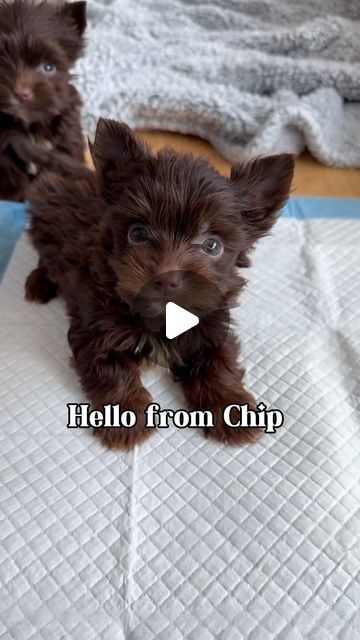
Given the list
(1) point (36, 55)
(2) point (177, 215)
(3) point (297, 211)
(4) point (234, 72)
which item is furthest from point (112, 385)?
(4) point (234, 72)

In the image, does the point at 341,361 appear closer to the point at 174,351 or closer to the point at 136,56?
the point at 174,351

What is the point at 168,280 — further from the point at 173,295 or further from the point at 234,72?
the point at 234,72

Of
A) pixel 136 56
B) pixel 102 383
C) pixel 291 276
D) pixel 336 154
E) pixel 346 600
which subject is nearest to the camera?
pixel 346 600

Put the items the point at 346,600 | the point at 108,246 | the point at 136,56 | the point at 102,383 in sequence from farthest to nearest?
the point at 136,56 → the point at 102,383 → the point at 108,246 → the point at 346,600

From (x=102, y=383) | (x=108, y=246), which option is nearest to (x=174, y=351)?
(x=102, y=383)

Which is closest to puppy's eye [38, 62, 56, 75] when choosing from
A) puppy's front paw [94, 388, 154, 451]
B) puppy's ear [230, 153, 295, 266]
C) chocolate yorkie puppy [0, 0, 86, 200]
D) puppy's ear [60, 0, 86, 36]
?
chocolate yorkie puppy [0, 0, 86, 200]

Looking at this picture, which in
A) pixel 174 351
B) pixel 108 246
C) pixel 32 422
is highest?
pixel 108 246
